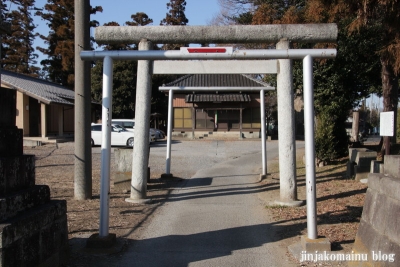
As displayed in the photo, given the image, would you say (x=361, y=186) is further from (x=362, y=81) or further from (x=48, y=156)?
(x=48, y=156)

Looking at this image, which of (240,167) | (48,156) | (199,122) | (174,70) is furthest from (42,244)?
(199,122)

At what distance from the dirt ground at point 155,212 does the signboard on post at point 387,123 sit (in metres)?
1.50

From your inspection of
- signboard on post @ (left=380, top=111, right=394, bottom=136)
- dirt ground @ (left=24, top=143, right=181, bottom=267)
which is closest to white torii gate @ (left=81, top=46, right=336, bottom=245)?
dirt ground @ (left=24, top=143, right=181, bottom=267)

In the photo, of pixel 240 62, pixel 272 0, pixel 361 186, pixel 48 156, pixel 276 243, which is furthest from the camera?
pixel 48 156

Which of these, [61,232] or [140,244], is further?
[140,244]

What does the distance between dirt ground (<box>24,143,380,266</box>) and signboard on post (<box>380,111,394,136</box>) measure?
4.93 ft

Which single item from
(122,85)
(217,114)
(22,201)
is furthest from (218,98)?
(22,201)

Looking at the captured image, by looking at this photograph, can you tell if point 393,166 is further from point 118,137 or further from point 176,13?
point 176,13

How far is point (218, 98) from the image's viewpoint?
110 feet

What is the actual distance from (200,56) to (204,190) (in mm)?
5417

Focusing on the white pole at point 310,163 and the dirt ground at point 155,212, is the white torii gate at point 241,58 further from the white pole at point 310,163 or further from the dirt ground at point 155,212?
the dirt ground at point 155,212

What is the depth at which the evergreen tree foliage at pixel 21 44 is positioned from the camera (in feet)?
148

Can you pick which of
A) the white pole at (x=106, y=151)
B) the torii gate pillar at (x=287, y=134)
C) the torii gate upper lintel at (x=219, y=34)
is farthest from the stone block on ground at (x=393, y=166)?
the torii gate pillar at (x=287, y=134)

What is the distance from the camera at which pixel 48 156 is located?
1828 cm
